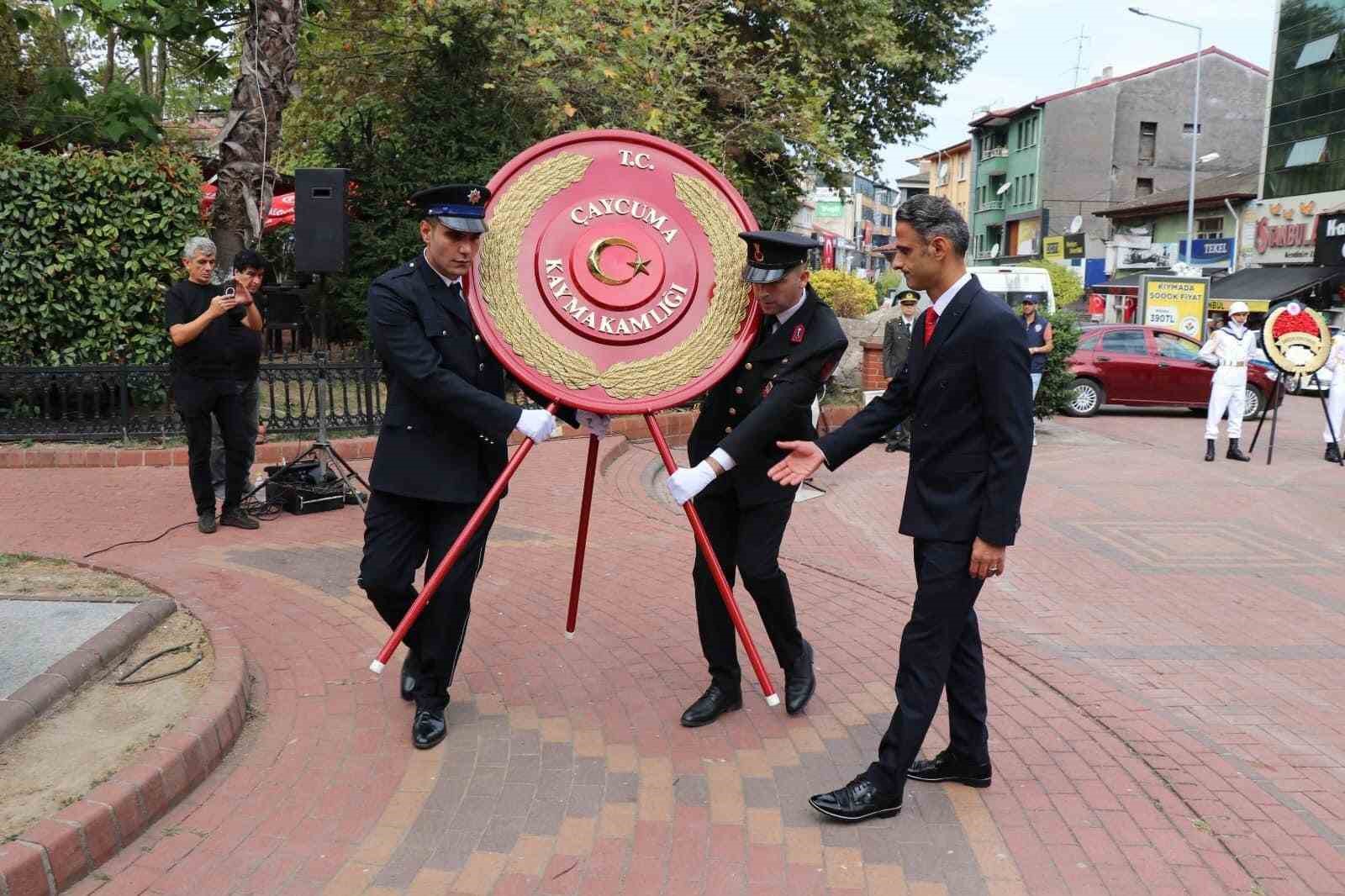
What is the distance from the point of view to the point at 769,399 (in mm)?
4078

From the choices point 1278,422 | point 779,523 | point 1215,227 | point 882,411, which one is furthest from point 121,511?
point 1215,227

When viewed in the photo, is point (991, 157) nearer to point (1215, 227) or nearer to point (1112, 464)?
point (1215, 227)

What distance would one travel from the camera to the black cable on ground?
14.8 ft

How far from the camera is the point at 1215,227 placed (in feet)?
141

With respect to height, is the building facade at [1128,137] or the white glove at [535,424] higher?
the building facade at [1128,137]

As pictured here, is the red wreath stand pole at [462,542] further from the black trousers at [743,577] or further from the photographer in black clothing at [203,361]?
the photographer in black clothing at [203,361]

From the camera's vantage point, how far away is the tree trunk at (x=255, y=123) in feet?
34.0

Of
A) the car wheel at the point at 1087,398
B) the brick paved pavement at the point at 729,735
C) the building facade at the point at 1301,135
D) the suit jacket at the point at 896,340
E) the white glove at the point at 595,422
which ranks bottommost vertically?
the brick paved pavement at the point at 729,735

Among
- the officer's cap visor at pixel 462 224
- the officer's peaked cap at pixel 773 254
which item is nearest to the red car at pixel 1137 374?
the officer's peaked cap at pixel 773 254

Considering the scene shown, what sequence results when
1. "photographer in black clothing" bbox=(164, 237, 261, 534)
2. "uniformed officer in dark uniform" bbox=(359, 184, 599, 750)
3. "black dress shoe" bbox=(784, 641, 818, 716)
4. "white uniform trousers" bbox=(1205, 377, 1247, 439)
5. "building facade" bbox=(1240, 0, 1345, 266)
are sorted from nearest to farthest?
"uniformed officer in dark uniform" bbox=(359, 184, 599, 750)
"black dress shoe" bbox=(784, 641, 818, 716)
"photographer in black clothing" bbox=(164, 237, 261, 534)
"white uniform trousers" bbox=(1205, 377, 1247, 439)
"building facade" bbox=(1240, 0, 1345, 266)

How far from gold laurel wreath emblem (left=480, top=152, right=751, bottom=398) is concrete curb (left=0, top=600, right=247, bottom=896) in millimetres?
1832

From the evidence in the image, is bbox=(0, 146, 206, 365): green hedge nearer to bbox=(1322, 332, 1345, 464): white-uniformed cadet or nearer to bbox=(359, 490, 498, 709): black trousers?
bbox=(359, 490, 498, 709): black trousers

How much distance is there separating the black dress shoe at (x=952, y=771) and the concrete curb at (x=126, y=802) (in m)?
2.57

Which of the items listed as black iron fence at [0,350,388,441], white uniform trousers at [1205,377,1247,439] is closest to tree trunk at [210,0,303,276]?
black iron fence at [0,350,388,441]
